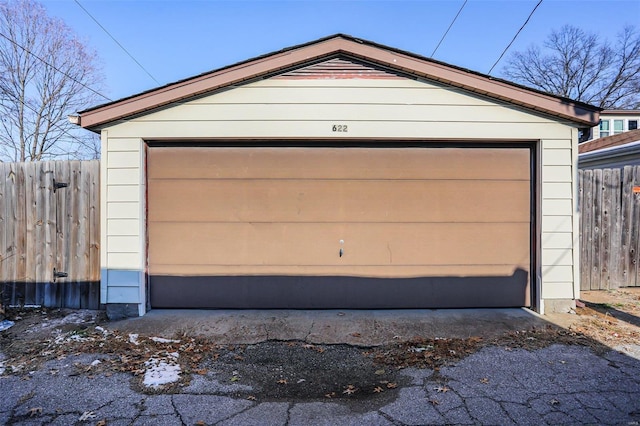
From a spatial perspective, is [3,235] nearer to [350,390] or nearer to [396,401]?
[350,390]

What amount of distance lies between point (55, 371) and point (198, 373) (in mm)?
1317

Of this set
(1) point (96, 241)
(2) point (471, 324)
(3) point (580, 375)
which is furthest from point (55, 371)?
(3) point (580, 375)

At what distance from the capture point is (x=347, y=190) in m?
4.90

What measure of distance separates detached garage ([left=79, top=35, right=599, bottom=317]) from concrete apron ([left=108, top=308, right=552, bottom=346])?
7.0 inches

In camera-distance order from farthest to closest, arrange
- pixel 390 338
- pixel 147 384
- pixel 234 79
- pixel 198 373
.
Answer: pixel 234 79
pixel 390 338
pixel 198 373
pixel 147 384

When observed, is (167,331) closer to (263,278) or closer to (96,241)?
(263,278)

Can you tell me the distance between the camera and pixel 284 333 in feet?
13.5

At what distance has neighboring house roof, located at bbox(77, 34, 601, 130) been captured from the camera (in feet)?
15.0

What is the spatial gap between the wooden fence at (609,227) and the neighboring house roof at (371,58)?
5.19ft

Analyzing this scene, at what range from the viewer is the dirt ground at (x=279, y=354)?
3.04 meters

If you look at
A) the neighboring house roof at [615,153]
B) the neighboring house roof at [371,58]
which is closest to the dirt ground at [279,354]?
the neighboring house roof at [371,58]

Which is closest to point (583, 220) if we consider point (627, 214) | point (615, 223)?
point (615, 223)

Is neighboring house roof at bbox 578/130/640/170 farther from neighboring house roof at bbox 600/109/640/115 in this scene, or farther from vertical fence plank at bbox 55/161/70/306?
vertical fence plank at bbox 55/161/70/306

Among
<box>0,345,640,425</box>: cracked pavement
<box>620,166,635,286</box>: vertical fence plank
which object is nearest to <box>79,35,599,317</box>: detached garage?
<box>0,345,640,425</box>: cracked pavement
